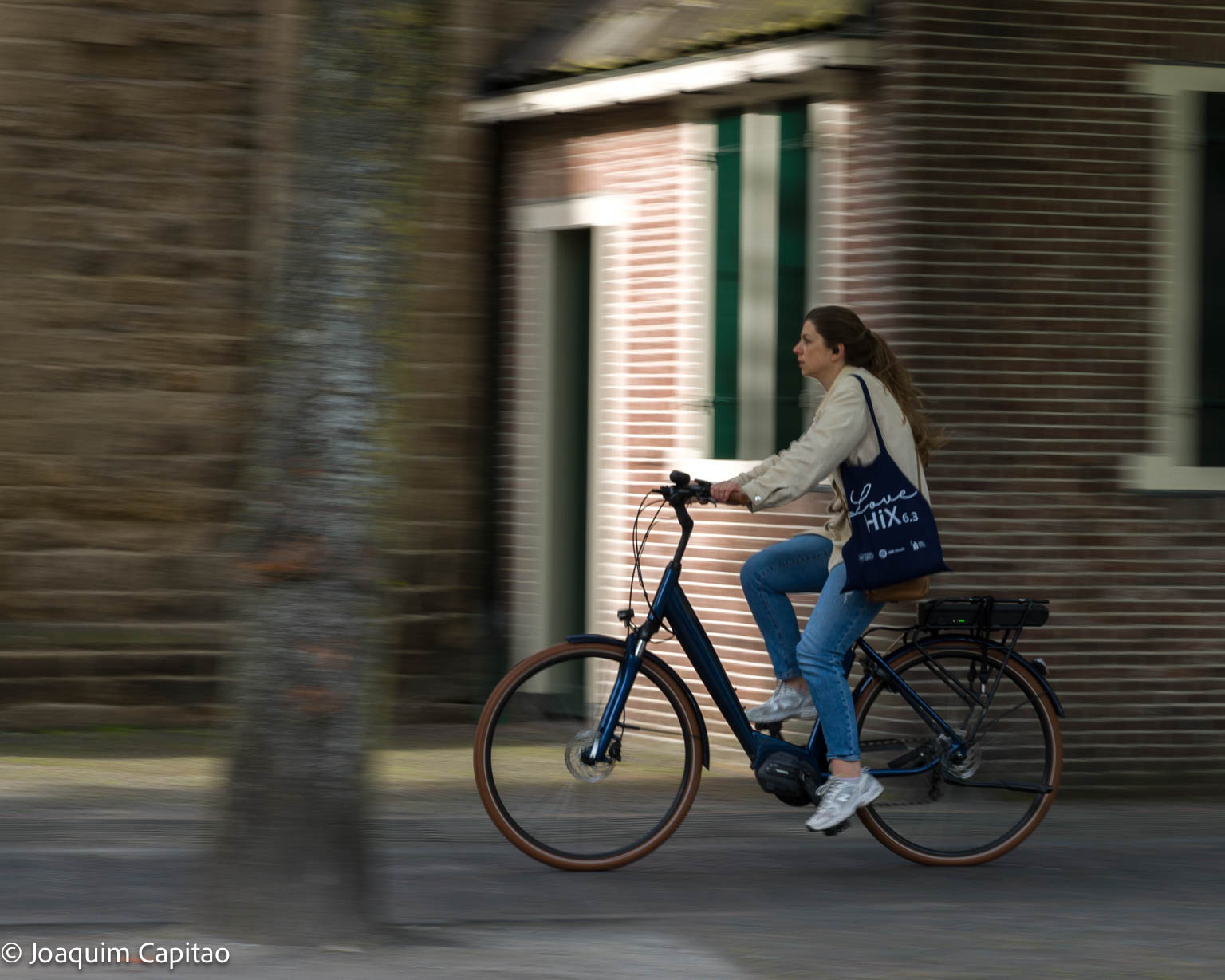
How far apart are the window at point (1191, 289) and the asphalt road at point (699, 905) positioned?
6.10 feet

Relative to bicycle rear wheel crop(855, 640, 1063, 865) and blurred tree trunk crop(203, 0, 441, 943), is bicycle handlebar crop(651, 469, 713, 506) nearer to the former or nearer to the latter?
bicycle rear wheel crop(855, 640, 1063, 865)

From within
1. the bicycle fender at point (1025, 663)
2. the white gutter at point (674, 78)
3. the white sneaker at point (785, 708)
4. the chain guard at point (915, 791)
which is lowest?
the chain guard at point (915, 791)

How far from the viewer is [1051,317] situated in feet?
30.1

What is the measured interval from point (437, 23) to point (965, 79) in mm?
3850

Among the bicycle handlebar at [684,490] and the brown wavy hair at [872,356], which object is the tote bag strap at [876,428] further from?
the bicycle handlebar at [684,490]

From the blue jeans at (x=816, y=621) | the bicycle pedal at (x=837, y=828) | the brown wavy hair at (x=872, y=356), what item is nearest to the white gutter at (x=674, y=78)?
the brown wavy hair at (x=872, y=356)

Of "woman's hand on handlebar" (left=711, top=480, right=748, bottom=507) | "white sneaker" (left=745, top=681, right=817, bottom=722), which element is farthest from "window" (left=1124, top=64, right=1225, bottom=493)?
"woman's hand on handlebar" (left=711, top=480, right=748, bottom=507)

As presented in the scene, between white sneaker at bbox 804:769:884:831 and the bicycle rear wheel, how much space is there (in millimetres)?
176

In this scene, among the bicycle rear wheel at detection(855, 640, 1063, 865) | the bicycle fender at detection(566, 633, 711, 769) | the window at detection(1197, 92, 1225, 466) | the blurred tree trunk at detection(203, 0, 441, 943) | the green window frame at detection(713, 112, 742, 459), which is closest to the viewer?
the blurred tree trunk at detection(203, 0, 441, 943)

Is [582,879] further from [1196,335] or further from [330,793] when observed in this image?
[1196,335]

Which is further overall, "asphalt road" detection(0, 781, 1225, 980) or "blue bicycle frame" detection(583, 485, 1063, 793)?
"blue bicycle frame" detection(583, 485, 1063, 793)

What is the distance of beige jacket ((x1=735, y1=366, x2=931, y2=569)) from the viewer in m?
6.75

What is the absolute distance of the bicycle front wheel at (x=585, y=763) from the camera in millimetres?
6785

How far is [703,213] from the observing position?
1025 cm
